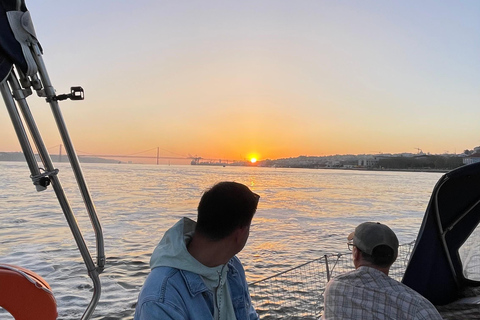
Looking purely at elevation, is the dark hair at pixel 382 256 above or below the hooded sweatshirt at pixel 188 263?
below

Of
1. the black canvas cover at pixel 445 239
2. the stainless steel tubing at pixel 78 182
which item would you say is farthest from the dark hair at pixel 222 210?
the black canvas cover at pixel 445 239

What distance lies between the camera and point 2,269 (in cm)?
233

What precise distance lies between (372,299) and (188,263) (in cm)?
138

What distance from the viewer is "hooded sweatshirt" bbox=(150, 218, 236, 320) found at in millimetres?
1652

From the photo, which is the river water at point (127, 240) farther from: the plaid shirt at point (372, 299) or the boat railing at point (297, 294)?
the plaid shirt at point (372, 299)

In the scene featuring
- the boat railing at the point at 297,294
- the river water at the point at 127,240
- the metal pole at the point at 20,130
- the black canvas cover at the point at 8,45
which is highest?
the black canvas cover at the point at 8,45

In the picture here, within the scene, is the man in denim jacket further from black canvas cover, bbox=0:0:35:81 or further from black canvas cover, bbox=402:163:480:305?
black canvas cover, bbox=402:163:480:305

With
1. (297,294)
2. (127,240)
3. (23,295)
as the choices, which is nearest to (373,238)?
(23,295)

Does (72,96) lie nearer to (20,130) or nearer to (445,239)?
(20,130)

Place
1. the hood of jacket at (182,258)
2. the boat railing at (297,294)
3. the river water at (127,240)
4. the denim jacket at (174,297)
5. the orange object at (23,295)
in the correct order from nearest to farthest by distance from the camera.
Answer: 1. the denim jacket at (174,297)
2. the hood of jacket at (182,258)
3. the orange object at (23,295)
4. the boat railing at (297,294)
5. the river water at (127,240)

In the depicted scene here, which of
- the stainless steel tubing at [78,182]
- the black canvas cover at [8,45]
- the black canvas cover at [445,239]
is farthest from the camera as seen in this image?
the black canvas cover at [445,239]

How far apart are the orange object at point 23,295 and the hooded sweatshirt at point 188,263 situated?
112 centimetres

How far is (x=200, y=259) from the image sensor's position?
171 cm

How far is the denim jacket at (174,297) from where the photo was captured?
1.53 m
